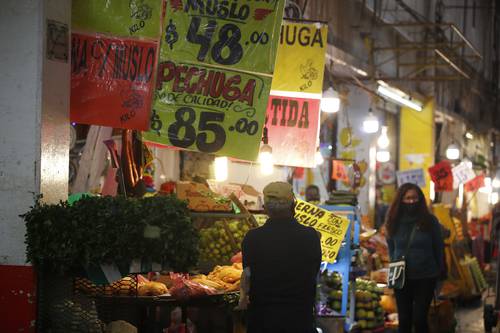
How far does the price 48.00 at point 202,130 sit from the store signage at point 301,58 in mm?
2131

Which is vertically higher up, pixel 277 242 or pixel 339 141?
pixel 339 141

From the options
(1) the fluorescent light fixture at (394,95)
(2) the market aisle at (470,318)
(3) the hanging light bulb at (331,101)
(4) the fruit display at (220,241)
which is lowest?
(2) the market aisle at (470,318)

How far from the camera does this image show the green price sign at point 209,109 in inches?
318

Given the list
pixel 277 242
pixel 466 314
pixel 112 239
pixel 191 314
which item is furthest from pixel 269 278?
pixel 466 314

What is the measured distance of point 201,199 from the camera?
32.6 ft

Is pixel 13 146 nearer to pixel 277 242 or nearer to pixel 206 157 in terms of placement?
pixel 277 242

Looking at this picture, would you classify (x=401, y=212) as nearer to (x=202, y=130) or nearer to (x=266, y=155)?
(x=266, y=155)

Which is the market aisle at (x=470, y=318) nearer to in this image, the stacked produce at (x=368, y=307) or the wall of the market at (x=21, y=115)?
the stacked produce at (x=368, y=307)

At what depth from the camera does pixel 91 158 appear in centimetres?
1104

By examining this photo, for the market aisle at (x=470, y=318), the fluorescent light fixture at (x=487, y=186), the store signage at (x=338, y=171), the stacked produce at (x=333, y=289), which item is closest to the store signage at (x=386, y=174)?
the store signage at (x=338, y=171)

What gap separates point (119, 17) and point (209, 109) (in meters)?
1.17

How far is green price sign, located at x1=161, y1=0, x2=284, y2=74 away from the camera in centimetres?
819

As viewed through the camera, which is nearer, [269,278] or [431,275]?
[269,278]

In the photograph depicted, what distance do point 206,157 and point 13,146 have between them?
9.07 m
